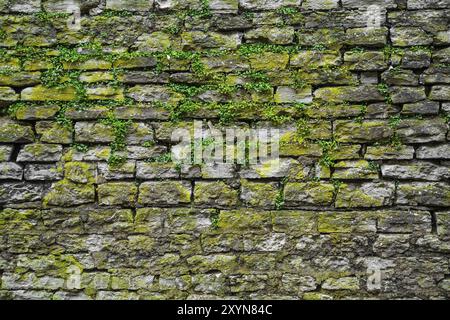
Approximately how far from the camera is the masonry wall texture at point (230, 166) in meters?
2.62

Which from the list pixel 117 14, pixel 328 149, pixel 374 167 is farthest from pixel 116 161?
pixel 374 167

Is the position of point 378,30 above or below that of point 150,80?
above

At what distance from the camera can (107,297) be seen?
266 cm

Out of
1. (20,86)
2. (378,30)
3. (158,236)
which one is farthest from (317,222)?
(20,86)

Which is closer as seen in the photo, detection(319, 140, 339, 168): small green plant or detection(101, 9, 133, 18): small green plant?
detection(319, 140, 339, 168): small green plant

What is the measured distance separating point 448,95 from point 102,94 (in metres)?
2.23

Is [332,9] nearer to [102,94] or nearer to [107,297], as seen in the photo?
[102,94]

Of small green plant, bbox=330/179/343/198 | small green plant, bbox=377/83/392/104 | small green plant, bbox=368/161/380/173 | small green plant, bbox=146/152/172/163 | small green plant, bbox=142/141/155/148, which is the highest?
small green plant, bbox=377/83/392/104

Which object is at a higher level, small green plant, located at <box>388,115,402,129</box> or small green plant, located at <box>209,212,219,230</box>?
small green plant, located at <box>388,115,402,129</box>

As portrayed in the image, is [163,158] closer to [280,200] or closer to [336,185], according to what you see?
[280,200]

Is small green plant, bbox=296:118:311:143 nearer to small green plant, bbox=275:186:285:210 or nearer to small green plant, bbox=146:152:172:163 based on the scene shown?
small green plant, bbox=275:186:285:210

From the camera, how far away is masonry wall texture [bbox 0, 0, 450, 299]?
2625 millimetres

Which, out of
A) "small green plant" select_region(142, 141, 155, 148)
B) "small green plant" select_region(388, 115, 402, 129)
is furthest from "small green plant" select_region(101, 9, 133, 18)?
"small green plant" select_region(388, 115, 402, 129)

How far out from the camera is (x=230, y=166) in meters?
2.69
